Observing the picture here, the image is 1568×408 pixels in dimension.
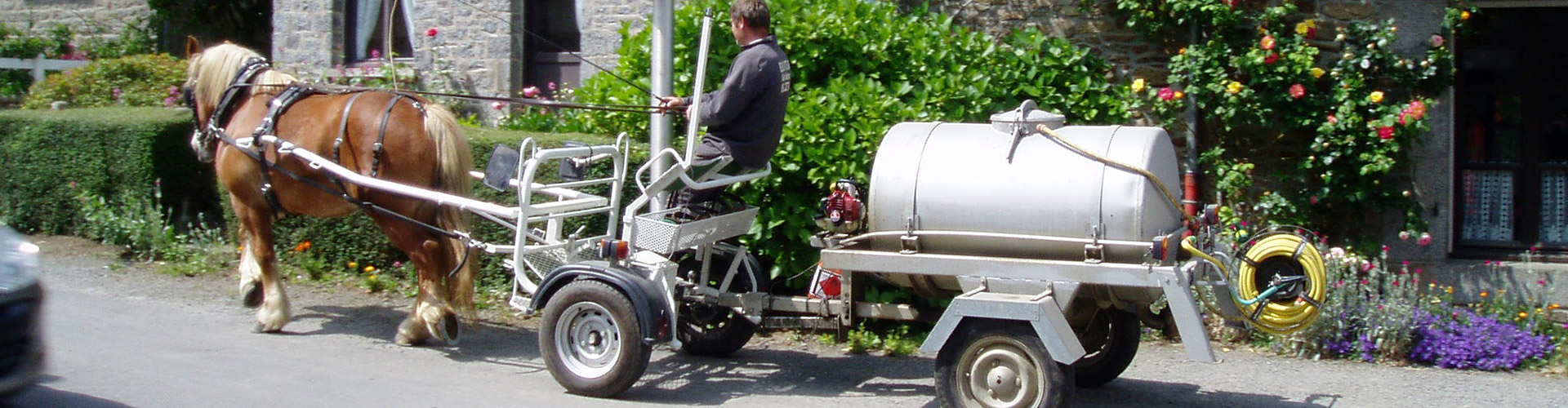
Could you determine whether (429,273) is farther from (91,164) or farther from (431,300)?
(91,164)

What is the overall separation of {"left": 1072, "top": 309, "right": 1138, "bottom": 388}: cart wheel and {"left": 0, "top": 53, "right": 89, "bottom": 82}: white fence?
42.9 feet

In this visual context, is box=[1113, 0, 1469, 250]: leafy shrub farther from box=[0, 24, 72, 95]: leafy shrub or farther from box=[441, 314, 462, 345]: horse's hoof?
box=[0, 24, 72, 95]: leafy shrub

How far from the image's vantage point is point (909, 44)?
7906 mm

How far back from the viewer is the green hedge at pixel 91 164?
31.9 ft

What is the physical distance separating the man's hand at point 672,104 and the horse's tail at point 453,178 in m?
1.10

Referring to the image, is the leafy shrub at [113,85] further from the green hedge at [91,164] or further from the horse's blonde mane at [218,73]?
the horse's blonde mane at [218,73]

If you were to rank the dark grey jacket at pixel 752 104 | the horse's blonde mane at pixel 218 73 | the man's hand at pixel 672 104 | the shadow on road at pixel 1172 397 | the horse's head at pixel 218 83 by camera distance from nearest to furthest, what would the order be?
1. the dark grey jacket at pixel 752 104
2. the shadow on road at pixel 1172 397
3. the man's hand at pixel 672 104
4. the horse's head at pixel 218 83
5. the horse's blonde mane at pixel 218 73

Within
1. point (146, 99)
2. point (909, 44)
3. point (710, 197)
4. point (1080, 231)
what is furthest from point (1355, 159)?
point (146, 99)

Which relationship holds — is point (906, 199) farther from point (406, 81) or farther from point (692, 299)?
point (406, 81)

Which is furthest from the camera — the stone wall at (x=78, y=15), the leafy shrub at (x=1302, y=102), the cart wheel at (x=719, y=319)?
the stone wall at (x=78, y=15)

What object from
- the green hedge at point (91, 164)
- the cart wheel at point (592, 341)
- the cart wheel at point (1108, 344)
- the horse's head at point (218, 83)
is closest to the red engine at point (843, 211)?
the cart wheel at point (592, 341)

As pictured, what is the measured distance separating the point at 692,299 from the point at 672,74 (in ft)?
5.57

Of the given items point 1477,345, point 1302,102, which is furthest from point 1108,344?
point 1302,102

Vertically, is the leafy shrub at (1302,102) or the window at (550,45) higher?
the window at (550,45)
